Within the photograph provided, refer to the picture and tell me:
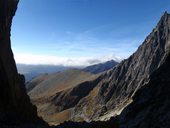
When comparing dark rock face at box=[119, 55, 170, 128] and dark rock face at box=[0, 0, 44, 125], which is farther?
dark rock face at box=[0, 0, 44, 125]

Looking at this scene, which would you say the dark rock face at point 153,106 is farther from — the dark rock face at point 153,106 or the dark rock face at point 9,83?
the dark rock face at point 9,83

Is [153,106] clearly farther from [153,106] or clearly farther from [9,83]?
[9,83]

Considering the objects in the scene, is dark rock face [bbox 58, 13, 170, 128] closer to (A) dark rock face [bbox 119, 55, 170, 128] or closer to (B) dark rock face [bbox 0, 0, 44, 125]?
(A) dark rock face [bbox 119, 55, 170, 128]

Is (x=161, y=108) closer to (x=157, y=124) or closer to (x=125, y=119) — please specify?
(x=157, y=124)

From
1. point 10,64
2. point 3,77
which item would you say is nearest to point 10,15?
point 10,64

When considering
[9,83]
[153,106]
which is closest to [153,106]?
[153,106]

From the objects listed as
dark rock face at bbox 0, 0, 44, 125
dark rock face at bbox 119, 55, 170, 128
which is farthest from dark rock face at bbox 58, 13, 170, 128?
dark rock face at bbox 0, 0, 44, 125

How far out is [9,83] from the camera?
73.9 m

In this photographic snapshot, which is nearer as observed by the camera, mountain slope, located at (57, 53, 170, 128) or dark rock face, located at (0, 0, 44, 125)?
mountain slope, located at (57, 53, 170, 128)

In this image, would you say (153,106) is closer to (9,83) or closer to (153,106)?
(153,106)

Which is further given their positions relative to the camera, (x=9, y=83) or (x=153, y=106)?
(x=9, y=83)

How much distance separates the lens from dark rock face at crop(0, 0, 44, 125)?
233 feet

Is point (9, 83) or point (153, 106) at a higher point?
point (9, 83)

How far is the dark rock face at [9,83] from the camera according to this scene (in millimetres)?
71000
